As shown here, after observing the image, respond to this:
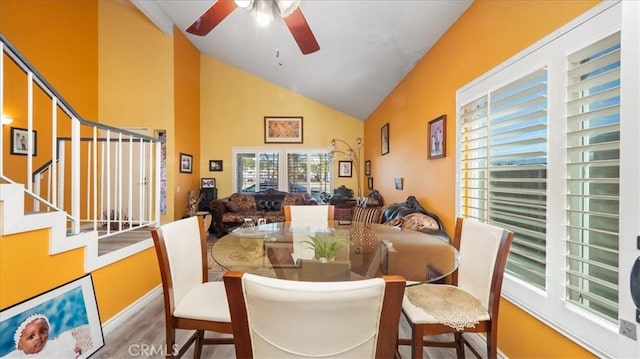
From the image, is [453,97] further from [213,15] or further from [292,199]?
[292,199]

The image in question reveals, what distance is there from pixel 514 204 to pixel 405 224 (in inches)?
42.5

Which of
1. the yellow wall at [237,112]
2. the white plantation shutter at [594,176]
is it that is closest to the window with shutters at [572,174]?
the white plantation shutter at [594,176]

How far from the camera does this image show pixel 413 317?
1350 millimetres

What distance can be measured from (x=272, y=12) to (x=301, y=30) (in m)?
0.32

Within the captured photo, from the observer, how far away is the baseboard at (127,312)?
2.07m

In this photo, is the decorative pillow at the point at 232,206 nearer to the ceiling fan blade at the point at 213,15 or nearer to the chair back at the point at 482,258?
the ceiling fan blade at the point at 213,15

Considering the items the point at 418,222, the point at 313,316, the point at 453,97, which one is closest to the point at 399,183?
the point at 418,222

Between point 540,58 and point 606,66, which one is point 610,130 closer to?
point 606,66

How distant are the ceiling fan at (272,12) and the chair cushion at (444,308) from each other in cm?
216

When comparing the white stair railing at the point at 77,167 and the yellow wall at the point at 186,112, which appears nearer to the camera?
the white stair railing at the point at 77,167

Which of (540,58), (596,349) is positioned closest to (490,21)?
(540,58)

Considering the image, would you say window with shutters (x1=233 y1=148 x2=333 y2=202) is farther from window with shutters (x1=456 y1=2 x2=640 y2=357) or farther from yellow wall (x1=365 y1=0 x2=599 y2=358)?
window with shutters (x1=456 y1=2 x2=640 y2=357)

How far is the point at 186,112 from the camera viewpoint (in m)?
5.65

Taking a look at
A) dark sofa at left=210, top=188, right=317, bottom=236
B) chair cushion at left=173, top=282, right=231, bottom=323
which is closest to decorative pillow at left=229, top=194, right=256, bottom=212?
dark sofa at left=210, top=188, right=317, bottom=236
